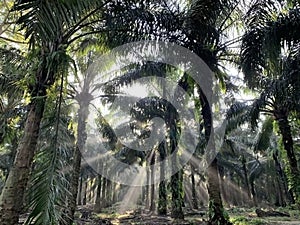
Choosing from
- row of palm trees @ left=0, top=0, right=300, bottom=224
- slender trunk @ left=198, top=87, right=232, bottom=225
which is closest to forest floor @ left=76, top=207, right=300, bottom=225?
row of palm trees @ left=0, top=0, right=300, bottom=224

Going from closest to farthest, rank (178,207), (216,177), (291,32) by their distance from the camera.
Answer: (291,32) < (216,177) < (178,207)

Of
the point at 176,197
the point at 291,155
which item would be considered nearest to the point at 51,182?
the point at 176,197

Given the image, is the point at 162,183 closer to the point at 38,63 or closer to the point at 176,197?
the point at 176,197

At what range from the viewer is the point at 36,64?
16.6 ft

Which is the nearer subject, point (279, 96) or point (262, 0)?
point (262, 0)

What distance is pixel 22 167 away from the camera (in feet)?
15.2

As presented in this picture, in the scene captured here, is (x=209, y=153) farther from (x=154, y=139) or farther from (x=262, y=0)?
(x=154, y=139)

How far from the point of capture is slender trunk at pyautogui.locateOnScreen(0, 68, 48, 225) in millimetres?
4363

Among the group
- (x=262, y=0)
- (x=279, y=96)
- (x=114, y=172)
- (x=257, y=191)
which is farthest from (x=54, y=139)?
(x=257, y=191)

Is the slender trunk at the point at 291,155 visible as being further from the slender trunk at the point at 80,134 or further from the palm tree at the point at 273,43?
the slender trunk at the point at 80,134

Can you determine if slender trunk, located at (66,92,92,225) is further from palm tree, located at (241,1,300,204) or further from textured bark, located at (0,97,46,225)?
palm tree, located at (241,1,300,204)

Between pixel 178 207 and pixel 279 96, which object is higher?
pixel 279 96

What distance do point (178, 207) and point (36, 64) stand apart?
9061 mm

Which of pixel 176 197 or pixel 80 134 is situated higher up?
pixel 80 134
